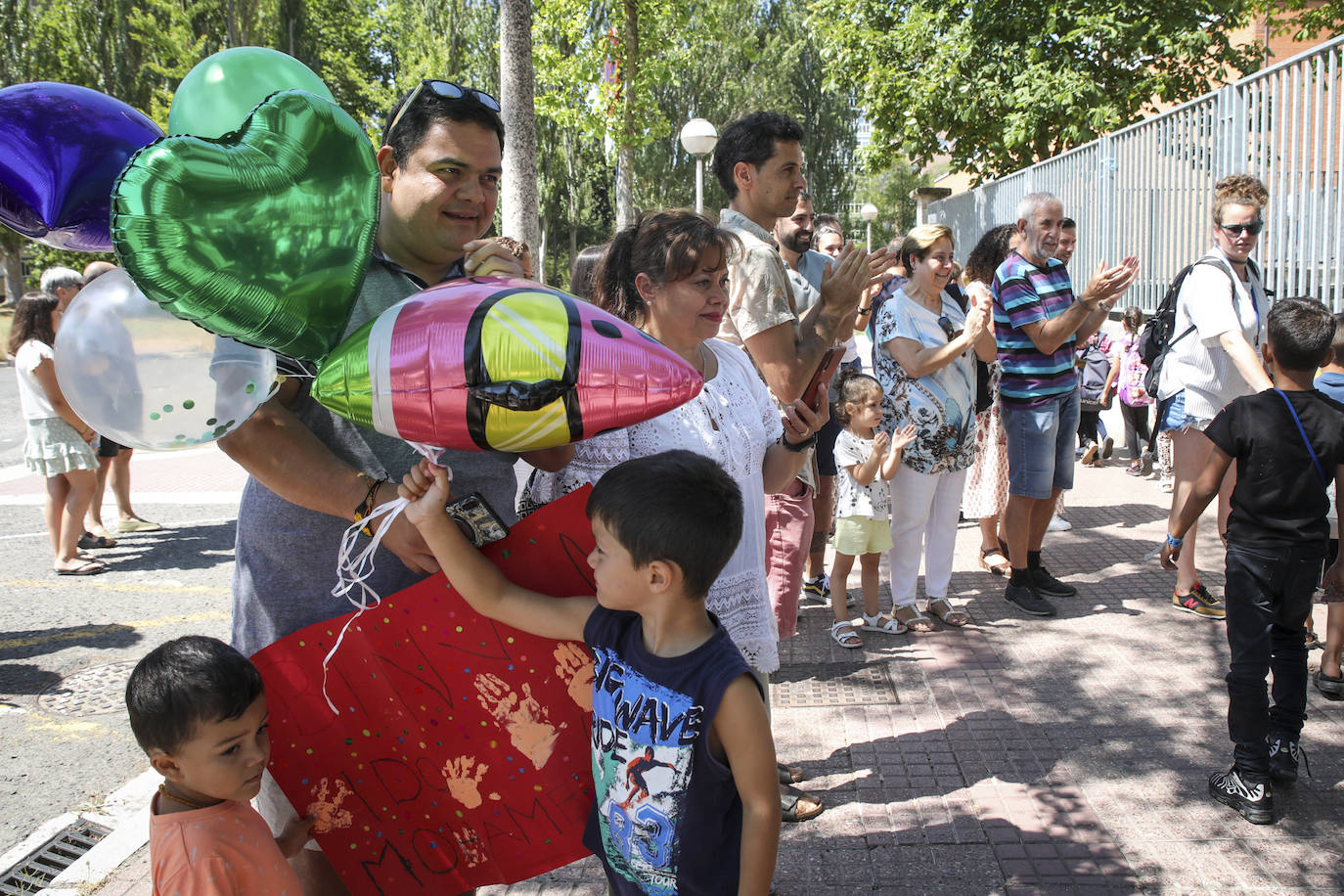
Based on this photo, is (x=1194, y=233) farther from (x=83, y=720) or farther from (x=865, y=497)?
(x=83, y=720)

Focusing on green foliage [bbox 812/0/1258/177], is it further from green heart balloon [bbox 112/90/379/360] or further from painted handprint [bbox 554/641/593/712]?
green heart balloon [bbox 112/90/379/360]

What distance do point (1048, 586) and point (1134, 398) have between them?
3.99 m

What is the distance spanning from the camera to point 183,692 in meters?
1.81

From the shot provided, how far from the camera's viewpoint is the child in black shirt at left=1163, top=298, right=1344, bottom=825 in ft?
10.3

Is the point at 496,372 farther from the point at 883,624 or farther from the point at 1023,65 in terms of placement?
the point at 1023,65

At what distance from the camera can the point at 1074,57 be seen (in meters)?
16.1

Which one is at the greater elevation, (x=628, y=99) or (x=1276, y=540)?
(x=628, y=99)

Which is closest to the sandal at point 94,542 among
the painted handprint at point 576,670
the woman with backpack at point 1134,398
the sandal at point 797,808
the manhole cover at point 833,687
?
the manhole cover at point 833,687

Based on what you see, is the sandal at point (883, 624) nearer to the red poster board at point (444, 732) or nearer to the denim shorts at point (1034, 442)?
the denim shorts at point (1034, 442)

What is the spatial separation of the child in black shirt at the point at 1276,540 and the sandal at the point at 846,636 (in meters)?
1.73

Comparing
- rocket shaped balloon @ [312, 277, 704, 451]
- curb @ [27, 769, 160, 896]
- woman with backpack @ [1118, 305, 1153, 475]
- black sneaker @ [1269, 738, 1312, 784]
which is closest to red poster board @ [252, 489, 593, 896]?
rocket shaped balloon @ [312, 277, 704, 451]

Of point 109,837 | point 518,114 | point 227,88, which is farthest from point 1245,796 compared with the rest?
point 518,114

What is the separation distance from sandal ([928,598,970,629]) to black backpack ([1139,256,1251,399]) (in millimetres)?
1620

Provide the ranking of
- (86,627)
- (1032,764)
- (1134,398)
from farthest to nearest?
(1134,398)
(86,627)
(1032,764)
